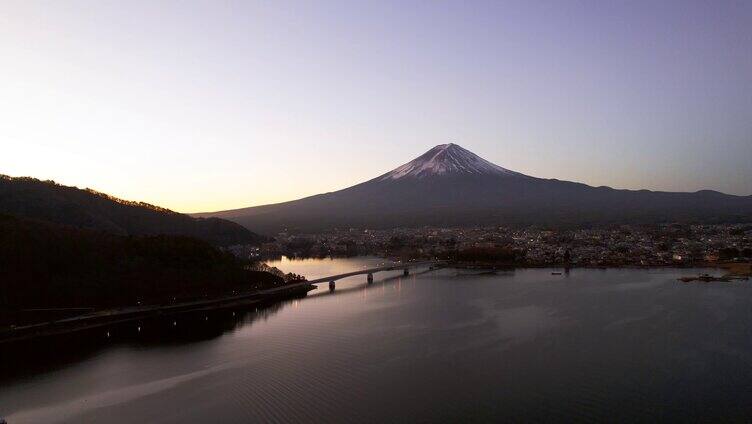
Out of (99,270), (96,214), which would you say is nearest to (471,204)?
(96,214)

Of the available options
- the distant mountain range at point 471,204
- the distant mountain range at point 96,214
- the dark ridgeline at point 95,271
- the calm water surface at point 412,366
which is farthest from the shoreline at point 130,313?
the distant mountain range at point 471,204

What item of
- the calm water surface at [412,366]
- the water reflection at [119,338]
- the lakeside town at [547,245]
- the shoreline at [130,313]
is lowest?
the calm water surface at [412,366]

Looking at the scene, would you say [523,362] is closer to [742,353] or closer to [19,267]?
[742,353]

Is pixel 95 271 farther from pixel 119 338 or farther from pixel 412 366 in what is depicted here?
pixel 412 366

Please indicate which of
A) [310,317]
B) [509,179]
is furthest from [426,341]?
[509,179]

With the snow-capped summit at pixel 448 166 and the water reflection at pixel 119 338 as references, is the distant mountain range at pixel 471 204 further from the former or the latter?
the water reflection at pixel 119 338

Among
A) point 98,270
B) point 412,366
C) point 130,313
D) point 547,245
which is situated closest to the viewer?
point 412,366

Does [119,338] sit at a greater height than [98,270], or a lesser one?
lesser
